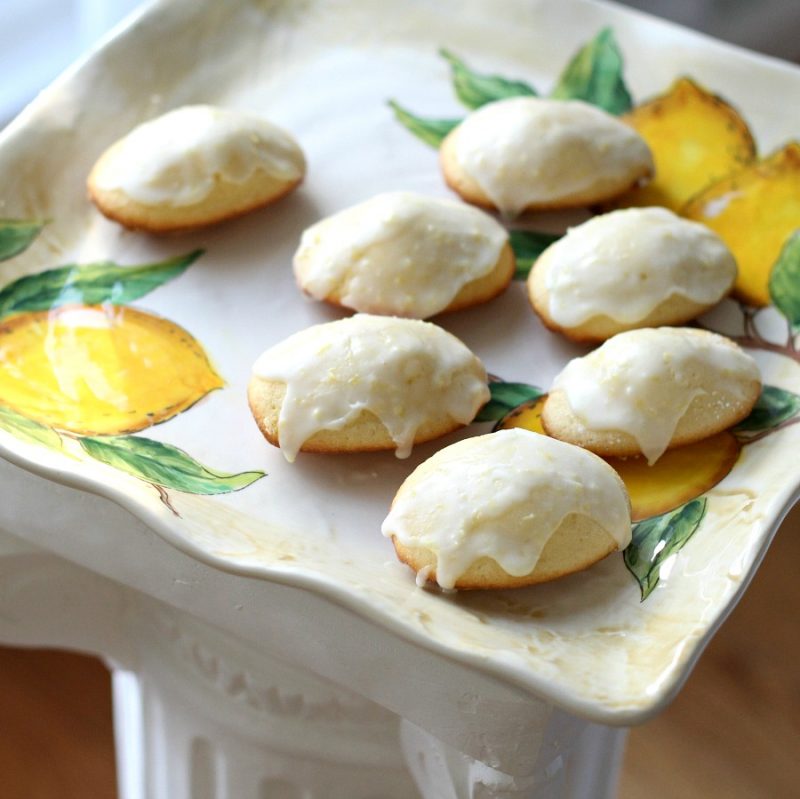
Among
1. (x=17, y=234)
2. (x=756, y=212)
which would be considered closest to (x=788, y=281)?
(x=756, y=212)

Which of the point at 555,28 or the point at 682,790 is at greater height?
the point at 555,28

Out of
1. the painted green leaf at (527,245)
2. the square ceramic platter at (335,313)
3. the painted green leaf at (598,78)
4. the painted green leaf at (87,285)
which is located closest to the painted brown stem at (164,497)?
the square ceramic platter at (335,313)

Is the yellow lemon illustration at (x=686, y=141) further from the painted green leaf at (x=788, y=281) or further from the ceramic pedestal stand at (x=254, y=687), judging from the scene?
the ceramic pedestal stand at (x=254, y=687)

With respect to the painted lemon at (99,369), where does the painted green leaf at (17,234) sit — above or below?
above

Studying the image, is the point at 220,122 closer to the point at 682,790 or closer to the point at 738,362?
the point at 738,362

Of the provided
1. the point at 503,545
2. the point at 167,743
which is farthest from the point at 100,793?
the point at 503,545

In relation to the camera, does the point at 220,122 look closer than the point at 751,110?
Yes

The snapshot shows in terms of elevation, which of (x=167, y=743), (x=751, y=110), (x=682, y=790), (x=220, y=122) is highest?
(x=220, y=122)
